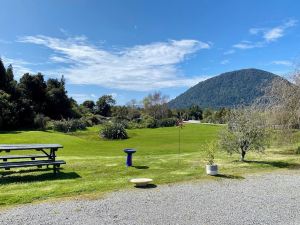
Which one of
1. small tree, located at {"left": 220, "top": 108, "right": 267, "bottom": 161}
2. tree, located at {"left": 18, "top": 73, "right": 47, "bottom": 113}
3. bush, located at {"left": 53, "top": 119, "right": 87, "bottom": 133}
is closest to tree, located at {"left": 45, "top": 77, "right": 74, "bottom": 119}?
tree, located at {"left": 18, "top": 73, "right": 47, "bottom": 113}

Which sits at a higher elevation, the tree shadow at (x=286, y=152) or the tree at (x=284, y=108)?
the tree at (x=284, y=108)

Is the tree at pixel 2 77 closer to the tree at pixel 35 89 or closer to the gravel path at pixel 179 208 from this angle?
the tree at pixel 35 89

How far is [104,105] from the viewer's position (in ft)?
320

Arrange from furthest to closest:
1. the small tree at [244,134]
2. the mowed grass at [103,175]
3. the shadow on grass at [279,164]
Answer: the small tree at [244,134] → the shadow on grass at [279,164] → the mowed grass at [103,175]

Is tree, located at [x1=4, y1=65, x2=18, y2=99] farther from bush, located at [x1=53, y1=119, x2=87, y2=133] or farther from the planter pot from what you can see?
the planter pot

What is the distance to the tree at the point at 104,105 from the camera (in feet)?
319

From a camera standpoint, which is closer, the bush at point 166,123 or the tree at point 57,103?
the tree at point 57,103

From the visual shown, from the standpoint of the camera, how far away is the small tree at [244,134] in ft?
53.8

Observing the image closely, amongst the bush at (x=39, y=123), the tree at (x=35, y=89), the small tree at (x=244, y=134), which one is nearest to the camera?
the small tree at (x=244, y=134)

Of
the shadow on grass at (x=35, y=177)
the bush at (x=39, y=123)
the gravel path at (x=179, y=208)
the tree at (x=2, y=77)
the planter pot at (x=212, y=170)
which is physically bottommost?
the gravel path at (x=179, y=208)

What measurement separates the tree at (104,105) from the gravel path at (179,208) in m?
87.2

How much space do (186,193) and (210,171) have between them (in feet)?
9.98

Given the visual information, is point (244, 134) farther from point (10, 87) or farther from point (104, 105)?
point (104, 105)

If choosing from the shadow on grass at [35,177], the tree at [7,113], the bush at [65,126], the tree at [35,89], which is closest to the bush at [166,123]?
the bush at [65,126]
